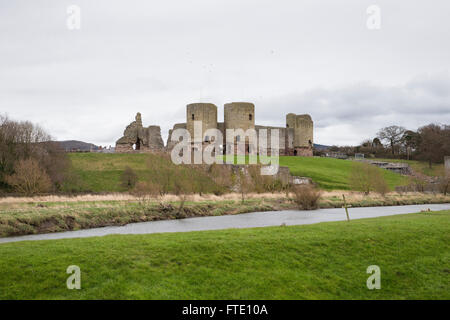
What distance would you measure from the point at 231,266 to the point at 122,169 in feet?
93.5

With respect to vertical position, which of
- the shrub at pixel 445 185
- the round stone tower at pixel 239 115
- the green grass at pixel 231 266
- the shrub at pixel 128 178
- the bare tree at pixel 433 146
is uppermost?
the round stone tower at pixel 239 115

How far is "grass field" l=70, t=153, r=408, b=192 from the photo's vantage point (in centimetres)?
3159

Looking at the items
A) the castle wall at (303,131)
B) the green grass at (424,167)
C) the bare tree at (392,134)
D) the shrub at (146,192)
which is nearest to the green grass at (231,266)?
the shrub at (146,192)

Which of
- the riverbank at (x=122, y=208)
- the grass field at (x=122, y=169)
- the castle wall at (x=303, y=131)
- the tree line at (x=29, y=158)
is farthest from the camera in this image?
the castle wall at (x=303, y=131)

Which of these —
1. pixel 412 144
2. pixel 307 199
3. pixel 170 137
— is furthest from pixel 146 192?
pixel 412 144

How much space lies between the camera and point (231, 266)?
8.25m

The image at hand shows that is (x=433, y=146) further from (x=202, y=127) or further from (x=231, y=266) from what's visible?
(x=231, y=266)

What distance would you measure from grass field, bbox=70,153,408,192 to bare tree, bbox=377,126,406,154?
3661 centimetres

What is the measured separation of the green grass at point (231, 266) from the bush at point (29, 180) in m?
14.6

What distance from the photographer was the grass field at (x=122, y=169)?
3159 cm

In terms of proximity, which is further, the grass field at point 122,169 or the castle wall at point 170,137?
the castle wall at point 170,137

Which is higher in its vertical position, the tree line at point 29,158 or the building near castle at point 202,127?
the building near castle at point 202,127

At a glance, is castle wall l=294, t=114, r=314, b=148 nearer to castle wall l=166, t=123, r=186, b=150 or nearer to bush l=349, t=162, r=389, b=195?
castle wall l=166, t=123, r=186, b=150

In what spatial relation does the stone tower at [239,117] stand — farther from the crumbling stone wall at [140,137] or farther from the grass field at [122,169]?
the crumbling stone wall at [140,137]
